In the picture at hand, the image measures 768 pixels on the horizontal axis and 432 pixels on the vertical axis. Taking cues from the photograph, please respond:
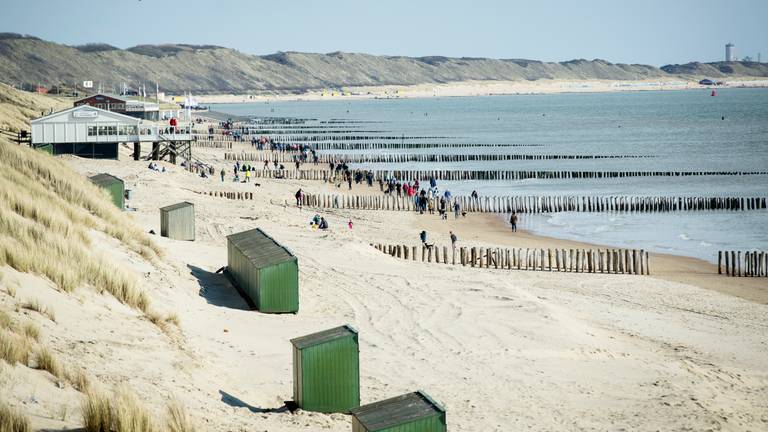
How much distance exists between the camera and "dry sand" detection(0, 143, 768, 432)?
13.6 meters

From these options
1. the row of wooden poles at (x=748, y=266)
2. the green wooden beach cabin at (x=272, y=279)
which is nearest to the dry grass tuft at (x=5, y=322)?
the green wooden beach cabin at (x=272, y=279)

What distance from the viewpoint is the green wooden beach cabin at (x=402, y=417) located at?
11.2 metres

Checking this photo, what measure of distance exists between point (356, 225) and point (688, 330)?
20.8m

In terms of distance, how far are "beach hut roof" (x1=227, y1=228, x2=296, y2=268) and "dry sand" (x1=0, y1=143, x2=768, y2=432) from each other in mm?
1081

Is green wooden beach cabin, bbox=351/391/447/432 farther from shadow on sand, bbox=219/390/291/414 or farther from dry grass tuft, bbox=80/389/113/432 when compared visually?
dry grass tuft, bbox=80/389/113/432

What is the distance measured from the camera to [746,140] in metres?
102

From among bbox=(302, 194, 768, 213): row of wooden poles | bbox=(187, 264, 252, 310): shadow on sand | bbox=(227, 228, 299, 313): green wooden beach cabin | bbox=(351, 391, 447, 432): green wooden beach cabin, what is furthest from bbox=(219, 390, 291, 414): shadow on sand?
bbox=(302, 194, 768, 213): row of wooden poles

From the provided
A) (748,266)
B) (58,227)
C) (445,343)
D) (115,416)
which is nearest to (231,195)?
(748,266)

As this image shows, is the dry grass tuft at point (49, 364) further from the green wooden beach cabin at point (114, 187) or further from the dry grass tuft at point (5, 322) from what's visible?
the green wooden beach cabin at point (114, 187)

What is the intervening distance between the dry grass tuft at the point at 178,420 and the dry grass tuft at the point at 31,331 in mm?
2377

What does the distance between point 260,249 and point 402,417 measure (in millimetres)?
10807

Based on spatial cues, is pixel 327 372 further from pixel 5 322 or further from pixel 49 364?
pixel 5 322

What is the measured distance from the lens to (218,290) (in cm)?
2192

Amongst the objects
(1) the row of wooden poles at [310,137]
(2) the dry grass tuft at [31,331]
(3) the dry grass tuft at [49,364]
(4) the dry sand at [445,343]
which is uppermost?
(1) the row of wooden poles at [310,137]
